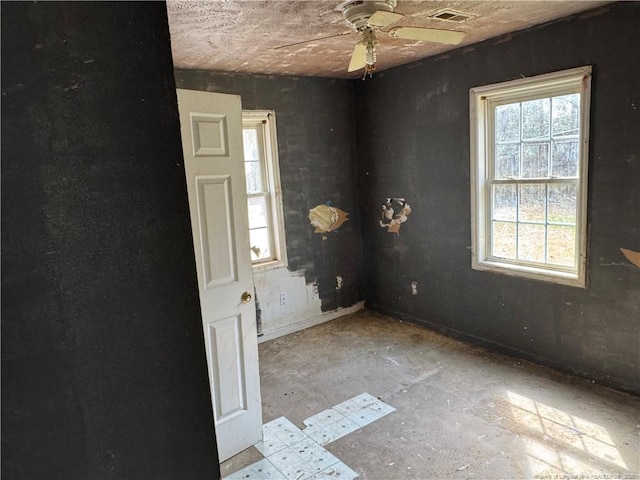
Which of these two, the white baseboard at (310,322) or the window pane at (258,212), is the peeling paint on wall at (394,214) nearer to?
the white baseboard at (310,322)

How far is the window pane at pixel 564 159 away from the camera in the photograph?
320 centimetres

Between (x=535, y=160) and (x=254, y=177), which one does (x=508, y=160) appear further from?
(x=254, y=177)


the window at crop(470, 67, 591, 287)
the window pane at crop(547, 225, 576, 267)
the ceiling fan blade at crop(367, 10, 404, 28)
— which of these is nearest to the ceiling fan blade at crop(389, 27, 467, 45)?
the ceiling fan blade at crop(367, 10, 404, 28)

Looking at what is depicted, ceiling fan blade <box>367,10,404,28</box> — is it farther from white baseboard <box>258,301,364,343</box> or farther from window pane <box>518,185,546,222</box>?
white baseboard <box>258,301,364,343</box>

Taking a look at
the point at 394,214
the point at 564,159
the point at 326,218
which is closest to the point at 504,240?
the point at 564,159

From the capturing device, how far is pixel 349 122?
4836 mm

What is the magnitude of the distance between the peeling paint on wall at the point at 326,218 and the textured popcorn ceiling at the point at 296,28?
1.46 m

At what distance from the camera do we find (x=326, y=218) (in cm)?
479

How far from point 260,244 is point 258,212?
33cm

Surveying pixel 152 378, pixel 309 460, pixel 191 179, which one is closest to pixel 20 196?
pixel 152 378

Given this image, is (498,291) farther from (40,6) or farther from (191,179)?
(40,6)

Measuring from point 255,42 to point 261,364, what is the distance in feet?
8.60

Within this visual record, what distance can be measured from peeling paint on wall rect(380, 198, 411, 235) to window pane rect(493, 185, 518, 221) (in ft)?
3.00

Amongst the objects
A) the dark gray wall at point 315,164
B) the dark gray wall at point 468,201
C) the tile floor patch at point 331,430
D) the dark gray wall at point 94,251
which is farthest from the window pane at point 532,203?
the dark gray wall at point 94,251
